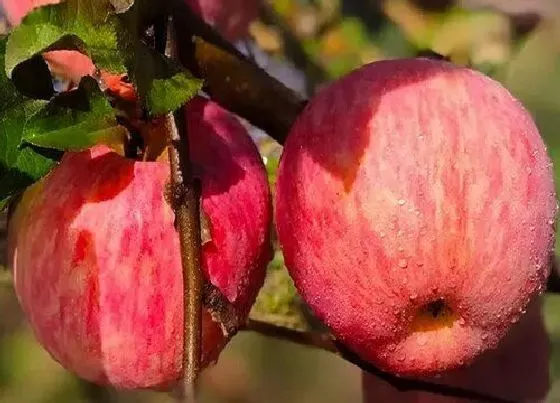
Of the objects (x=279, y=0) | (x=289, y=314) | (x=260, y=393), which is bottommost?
(x=260, y=393)

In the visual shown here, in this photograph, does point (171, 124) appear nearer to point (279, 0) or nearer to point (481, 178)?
point (481, 178)

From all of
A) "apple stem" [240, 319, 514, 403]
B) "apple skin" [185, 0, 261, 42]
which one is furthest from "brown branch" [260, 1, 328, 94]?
"apple stem" [240, 319, 514, 403]

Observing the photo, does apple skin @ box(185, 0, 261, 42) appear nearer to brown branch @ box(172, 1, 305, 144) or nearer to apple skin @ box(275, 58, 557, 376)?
brown branch @ box(172, 1, 305, 144)

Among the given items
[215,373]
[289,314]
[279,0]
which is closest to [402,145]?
[289,314]

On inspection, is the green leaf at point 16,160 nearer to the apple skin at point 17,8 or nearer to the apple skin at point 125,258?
the apple skin at point 125,258

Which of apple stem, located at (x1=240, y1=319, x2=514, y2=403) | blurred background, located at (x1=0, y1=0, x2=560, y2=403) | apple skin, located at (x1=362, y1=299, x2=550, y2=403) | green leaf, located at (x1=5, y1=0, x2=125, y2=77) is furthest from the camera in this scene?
blurred background, located at (x1=0, y1=0, x2=560, y2=403)
